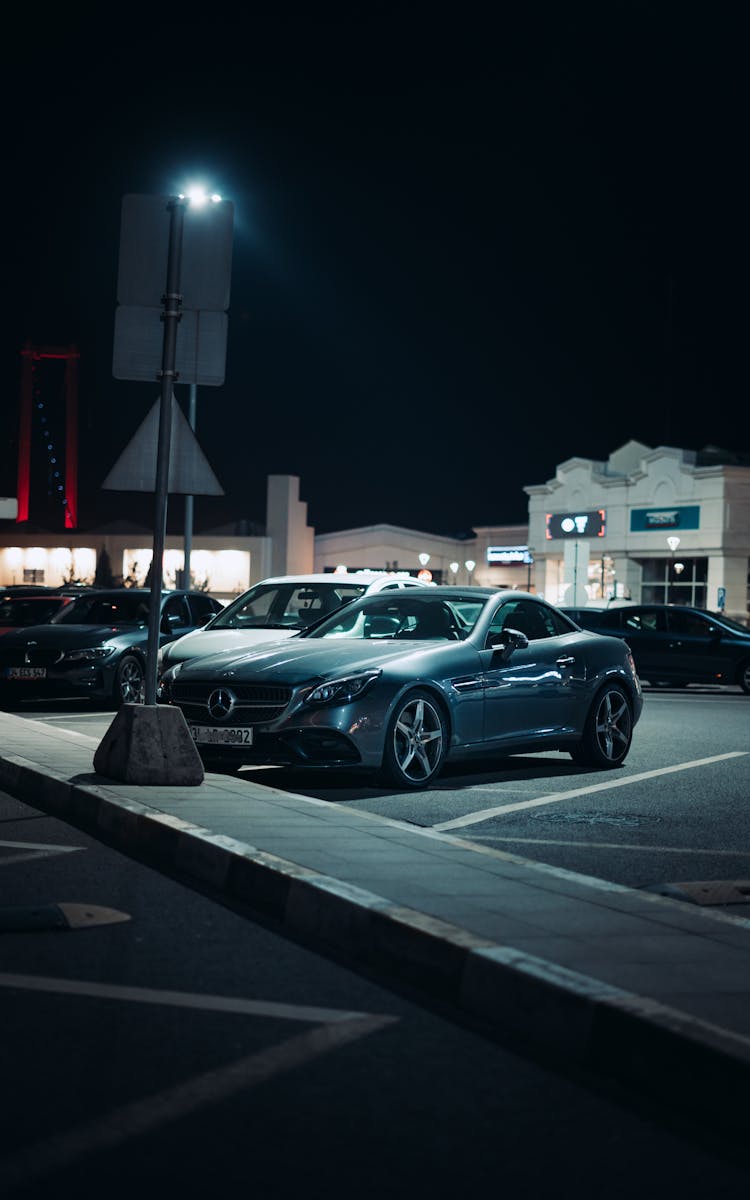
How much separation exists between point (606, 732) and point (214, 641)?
4.01 meters

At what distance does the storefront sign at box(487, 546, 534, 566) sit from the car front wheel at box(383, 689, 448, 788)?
86.1 m

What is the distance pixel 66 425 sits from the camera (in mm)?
97312

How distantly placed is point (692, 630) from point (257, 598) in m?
12.1

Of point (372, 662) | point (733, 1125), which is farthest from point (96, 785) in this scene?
point (733, 1125)

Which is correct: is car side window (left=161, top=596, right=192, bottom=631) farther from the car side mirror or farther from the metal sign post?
the metal sign post

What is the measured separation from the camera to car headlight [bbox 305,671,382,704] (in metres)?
9.80

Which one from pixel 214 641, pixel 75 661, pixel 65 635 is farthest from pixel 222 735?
pixel 65 635

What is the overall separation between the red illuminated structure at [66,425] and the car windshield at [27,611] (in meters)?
73.0

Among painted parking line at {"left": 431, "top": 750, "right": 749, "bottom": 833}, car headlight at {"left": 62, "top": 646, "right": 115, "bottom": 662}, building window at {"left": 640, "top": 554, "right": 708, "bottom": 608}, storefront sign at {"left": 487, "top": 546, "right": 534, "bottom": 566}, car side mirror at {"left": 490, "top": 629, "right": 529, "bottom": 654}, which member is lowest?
painted parking line at {"left": 431, "top": 750, "right": 749, "bottom": 833}

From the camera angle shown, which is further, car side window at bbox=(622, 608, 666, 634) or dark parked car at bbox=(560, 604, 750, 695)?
car side window at bbox=(622, 608, 666, 634)

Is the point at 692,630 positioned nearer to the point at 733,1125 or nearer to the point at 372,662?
the point at 372,662

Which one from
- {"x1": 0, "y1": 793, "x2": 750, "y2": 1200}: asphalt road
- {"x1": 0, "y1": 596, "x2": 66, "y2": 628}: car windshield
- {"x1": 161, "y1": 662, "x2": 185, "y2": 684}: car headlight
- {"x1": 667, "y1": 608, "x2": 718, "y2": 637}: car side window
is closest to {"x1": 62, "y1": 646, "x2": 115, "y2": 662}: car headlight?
{"x1": 0, "y1": 596, "x2": 66, "y2": 628}: car windshield

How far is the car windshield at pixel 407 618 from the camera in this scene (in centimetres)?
1116

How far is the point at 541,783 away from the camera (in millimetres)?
10734
